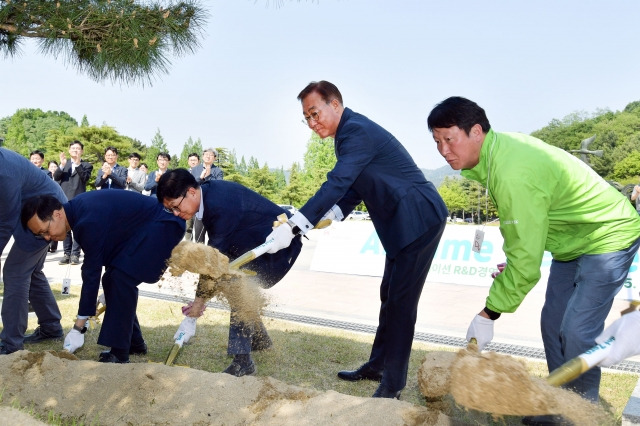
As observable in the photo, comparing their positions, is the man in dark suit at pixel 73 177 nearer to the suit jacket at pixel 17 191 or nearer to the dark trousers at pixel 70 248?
the dark trousers at pixel 70 248

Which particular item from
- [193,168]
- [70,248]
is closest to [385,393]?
[193,168]

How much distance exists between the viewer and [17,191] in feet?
13.1

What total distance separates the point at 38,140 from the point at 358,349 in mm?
77679

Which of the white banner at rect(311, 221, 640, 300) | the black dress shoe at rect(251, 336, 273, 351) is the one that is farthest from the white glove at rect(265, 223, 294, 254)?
the white banner at rect(311, 221, 640, 300)

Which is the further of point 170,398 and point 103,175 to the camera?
point 103,175

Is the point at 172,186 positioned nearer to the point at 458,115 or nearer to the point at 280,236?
the point at 280,236

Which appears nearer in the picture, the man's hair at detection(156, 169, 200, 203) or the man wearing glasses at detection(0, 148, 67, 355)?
the man's hair at detection(156, 169, 200, 203)

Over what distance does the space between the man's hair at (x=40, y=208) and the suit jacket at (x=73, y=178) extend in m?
6.31

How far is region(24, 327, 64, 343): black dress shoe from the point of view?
471cm

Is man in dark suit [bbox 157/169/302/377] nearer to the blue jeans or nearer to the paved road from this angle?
the paved road

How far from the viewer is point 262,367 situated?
165 inches

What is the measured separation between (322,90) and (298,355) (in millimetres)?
2253

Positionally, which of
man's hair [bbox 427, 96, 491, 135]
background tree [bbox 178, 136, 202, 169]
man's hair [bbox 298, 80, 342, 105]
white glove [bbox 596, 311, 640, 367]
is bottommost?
white glove [bbox 596, 311, 640, 367]

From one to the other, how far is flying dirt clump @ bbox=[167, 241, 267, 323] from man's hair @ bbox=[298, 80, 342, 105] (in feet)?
3.52
